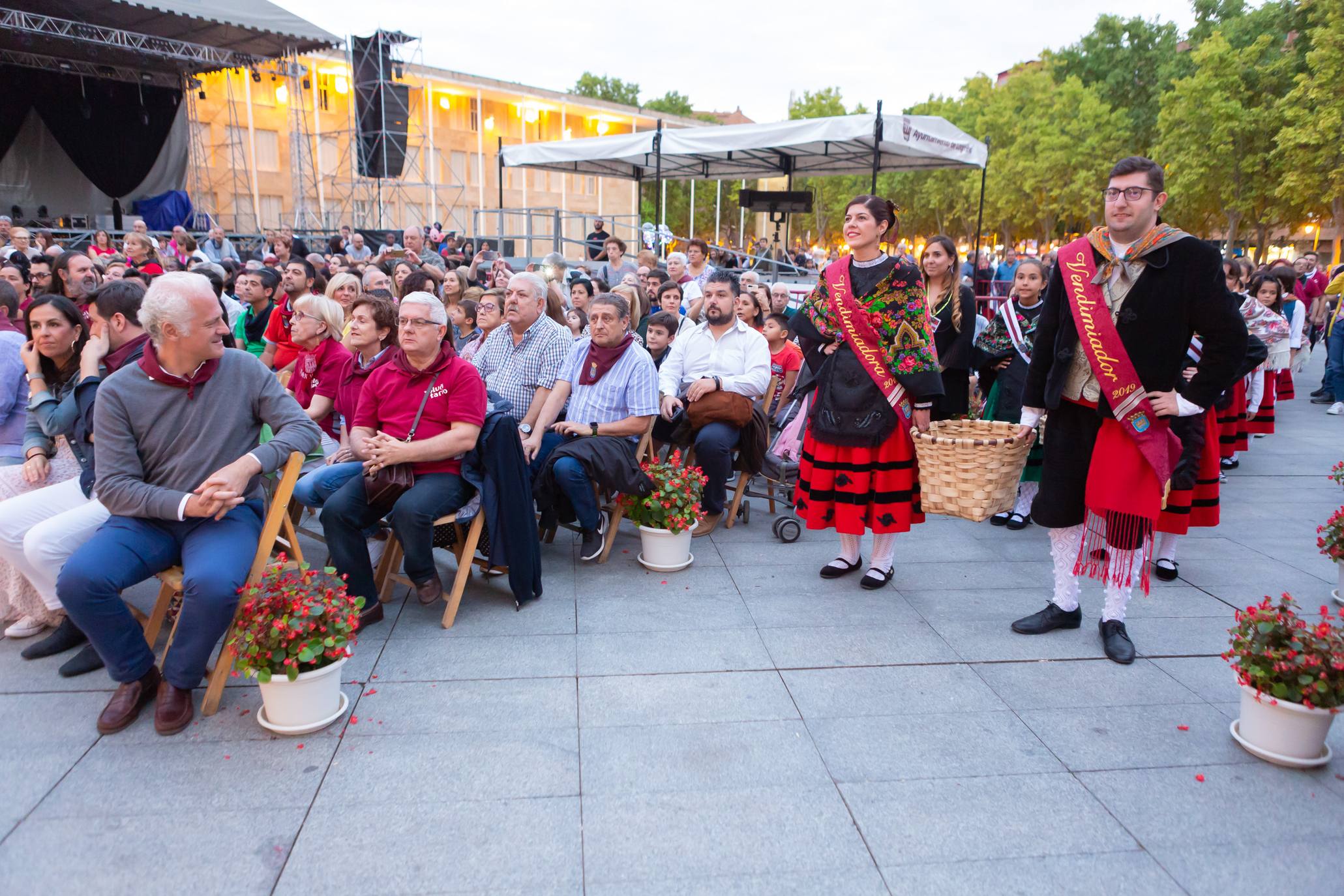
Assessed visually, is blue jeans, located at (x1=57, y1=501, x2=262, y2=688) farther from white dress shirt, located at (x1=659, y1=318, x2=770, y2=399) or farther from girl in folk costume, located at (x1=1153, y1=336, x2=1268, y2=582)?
girl in folk costume, located at (x1=1153, y1=336, x2=1268, y2=582)

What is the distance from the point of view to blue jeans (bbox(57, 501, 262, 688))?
2.87 meters

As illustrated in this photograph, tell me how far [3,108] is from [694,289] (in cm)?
1796

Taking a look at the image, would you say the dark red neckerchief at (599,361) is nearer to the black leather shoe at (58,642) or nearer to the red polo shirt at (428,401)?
the red polo shirt at (428,401)

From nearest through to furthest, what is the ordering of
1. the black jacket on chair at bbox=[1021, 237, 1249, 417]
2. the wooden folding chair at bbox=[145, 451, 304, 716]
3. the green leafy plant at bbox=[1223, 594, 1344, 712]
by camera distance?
the green leafy plant at bbox=[1223, 594, 1344, 712] → the wooden folding chair at bbox=[145, 451, 304, 716] → the black jacket on chair at bbox=[1021, 237, 1249, 417]

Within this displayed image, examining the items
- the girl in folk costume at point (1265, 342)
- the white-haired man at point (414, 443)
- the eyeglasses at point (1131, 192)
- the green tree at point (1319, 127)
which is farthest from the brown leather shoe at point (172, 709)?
the green tree at point (1319, 127)

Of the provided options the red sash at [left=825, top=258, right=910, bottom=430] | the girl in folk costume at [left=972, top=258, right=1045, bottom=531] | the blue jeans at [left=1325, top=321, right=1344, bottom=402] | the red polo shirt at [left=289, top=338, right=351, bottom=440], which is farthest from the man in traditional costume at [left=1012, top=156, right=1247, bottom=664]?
the blue jeans at [left=1325, top=321, right=1344, bottom=402]

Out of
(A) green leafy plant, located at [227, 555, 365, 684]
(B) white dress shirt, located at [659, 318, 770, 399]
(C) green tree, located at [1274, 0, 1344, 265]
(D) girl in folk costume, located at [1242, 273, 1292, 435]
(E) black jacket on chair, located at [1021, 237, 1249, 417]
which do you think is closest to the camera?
(A) green leafy plant, located at [227, 555, 365, 684]

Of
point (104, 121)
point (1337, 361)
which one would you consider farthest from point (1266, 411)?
point (104, 121)

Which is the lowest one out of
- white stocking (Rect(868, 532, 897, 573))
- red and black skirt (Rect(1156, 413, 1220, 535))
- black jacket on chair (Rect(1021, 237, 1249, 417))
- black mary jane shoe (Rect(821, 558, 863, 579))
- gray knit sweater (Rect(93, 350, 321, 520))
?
black mary jane shoe (Rect(821, 558, 863, 579))

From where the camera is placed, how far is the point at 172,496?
2.99 m

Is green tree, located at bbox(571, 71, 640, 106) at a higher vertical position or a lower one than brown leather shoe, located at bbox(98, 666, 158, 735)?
higher

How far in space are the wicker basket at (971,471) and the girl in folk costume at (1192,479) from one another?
0.75m

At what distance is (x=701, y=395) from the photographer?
5020mm

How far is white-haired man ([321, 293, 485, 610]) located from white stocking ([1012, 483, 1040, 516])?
3.51 m
